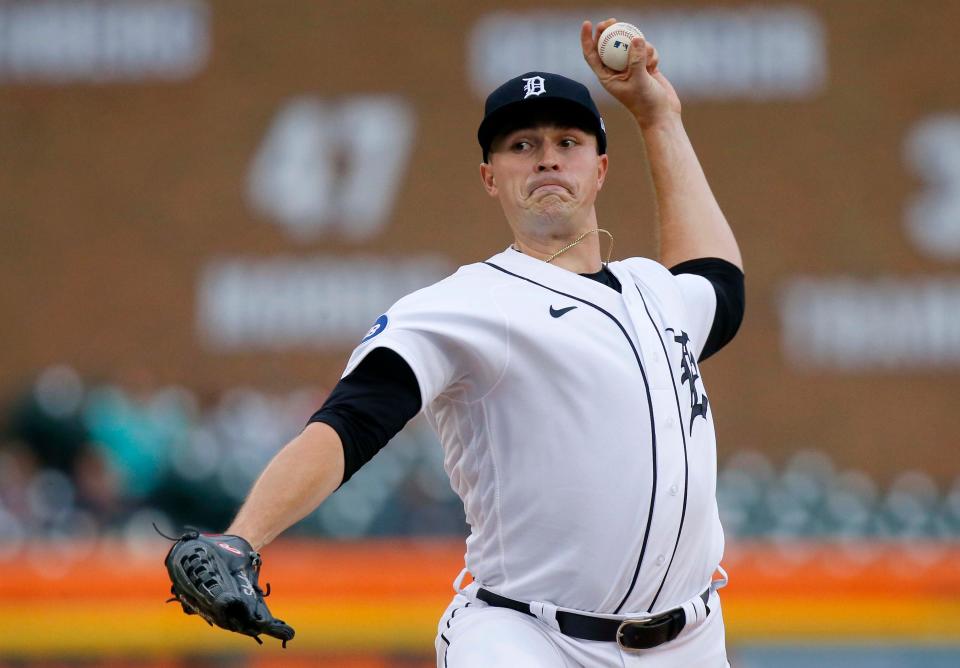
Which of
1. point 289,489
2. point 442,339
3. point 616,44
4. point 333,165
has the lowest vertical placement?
point 289,489

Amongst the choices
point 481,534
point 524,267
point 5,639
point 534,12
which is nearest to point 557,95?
point 524,267

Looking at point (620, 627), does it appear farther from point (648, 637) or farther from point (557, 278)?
point (557, 278)

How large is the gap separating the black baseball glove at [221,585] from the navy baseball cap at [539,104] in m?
1.17

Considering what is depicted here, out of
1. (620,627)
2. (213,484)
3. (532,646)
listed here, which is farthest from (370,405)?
(213,484)

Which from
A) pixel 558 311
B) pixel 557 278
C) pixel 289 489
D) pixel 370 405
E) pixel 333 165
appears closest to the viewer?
pixel 289 489

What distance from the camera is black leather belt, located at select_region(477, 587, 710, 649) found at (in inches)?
113

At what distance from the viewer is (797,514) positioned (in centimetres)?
939

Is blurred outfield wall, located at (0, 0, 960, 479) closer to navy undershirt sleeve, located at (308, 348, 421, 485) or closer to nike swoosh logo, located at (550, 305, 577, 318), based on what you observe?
nike swoosh logo, located at (550, 305, 577, 318)

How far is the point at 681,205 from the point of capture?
3637 mm

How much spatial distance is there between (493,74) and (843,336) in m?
3.52

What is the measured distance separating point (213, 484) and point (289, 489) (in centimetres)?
627

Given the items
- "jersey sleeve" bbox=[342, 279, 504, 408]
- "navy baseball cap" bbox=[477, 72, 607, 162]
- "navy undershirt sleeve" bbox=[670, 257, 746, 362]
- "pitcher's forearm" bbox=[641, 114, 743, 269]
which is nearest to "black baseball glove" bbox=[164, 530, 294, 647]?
"jersey sleeve" bbox=[342, 279, 504, 408]

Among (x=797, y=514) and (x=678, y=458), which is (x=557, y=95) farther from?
(x=797, y=514)

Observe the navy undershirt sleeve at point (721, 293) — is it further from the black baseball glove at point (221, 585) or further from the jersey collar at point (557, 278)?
the black baseball glove at point (221, 585)
